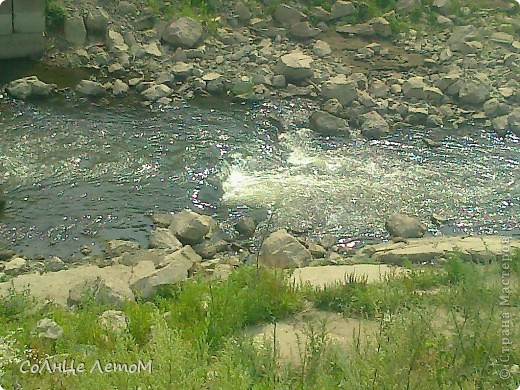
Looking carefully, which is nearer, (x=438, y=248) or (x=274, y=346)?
(x=274, y=346)

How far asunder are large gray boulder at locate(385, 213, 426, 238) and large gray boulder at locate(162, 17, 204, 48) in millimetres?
7056

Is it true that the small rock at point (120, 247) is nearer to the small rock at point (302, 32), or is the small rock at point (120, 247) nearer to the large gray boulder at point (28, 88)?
the large gray boulder at point (28, 88)

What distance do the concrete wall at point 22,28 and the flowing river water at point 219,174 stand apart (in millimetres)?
2143

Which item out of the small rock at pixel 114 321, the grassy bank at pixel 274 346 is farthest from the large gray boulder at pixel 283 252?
the small rock at pixel 114 321

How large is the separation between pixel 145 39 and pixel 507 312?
11370 mm

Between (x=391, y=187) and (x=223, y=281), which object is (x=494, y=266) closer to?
(x=223, y=281)

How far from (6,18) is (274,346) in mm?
10821

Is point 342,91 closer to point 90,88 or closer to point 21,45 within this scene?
point 90,88

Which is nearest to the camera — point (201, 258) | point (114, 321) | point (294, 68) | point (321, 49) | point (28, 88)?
point (114, 321)

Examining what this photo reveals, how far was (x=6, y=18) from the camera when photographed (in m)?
13.7

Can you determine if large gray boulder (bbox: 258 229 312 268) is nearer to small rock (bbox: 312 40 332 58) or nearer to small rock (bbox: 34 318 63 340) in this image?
small rock (bbox: 34 318 63 340)

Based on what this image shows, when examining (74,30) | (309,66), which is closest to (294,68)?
(309,66)

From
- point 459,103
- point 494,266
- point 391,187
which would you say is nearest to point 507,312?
point 494,266

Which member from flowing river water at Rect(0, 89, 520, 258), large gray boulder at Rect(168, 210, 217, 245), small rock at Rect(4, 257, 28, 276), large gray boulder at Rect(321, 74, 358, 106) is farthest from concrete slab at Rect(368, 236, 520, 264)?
large gray boulder at Rect(321, 74, 358, 106)
